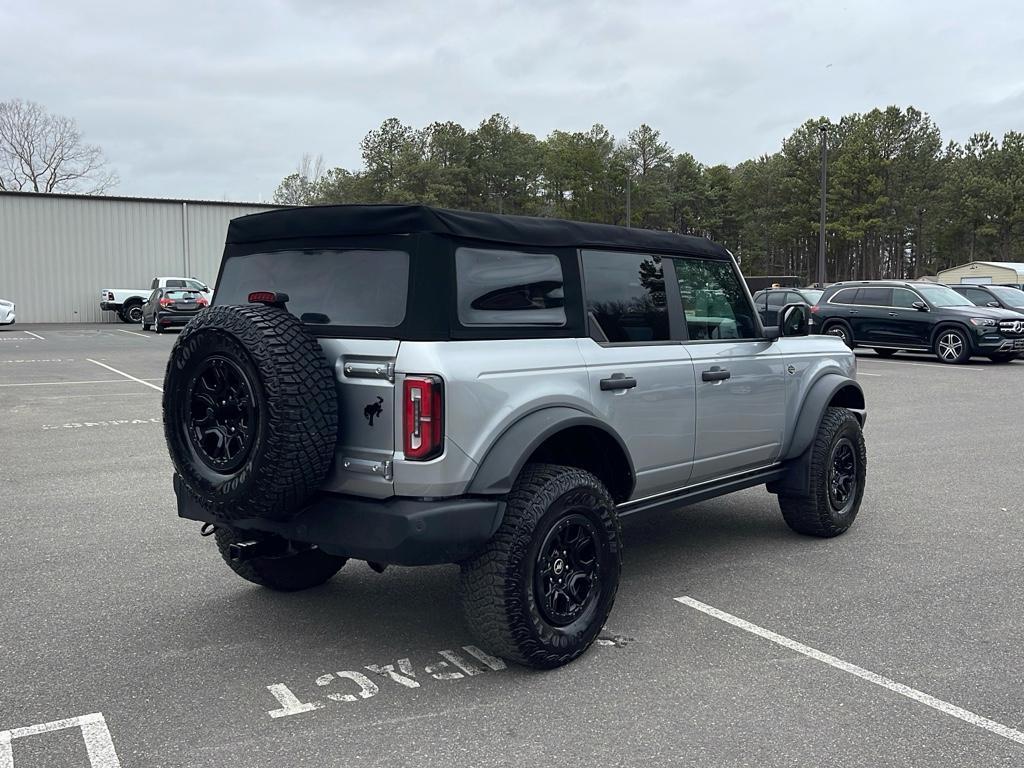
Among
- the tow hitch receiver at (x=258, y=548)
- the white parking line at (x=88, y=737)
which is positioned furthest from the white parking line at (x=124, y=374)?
the white parking line at (x=88, y=737)

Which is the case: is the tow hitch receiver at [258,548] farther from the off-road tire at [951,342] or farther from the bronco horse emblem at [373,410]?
the off-road tire at [951,342]

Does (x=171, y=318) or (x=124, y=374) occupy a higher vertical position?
(x=171, y=318)

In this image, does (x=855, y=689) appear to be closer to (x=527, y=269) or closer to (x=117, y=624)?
(x=527, y=269)

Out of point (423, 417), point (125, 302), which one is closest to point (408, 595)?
point (423, 417)

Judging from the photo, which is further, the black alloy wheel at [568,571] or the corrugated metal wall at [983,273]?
the corrugated metal wall at [983,273]

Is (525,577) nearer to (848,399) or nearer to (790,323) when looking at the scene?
(790,323)

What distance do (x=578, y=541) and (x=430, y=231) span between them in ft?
4.72

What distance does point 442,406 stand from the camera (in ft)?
11.6

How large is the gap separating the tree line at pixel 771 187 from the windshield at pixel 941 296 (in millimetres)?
53355

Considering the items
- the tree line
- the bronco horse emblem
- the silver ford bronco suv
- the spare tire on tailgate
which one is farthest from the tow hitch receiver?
the tree line

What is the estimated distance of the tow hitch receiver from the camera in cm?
406

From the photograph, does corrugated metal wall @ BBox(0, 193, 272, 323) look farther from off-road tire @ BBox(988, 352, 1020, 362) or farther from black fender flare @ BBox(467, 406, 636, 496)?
black fender flare @ BBox(467, 406, 636, 496)

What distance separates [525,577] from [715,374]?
180 cm

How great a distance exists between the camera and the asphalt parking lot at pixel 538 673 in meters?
3.21
